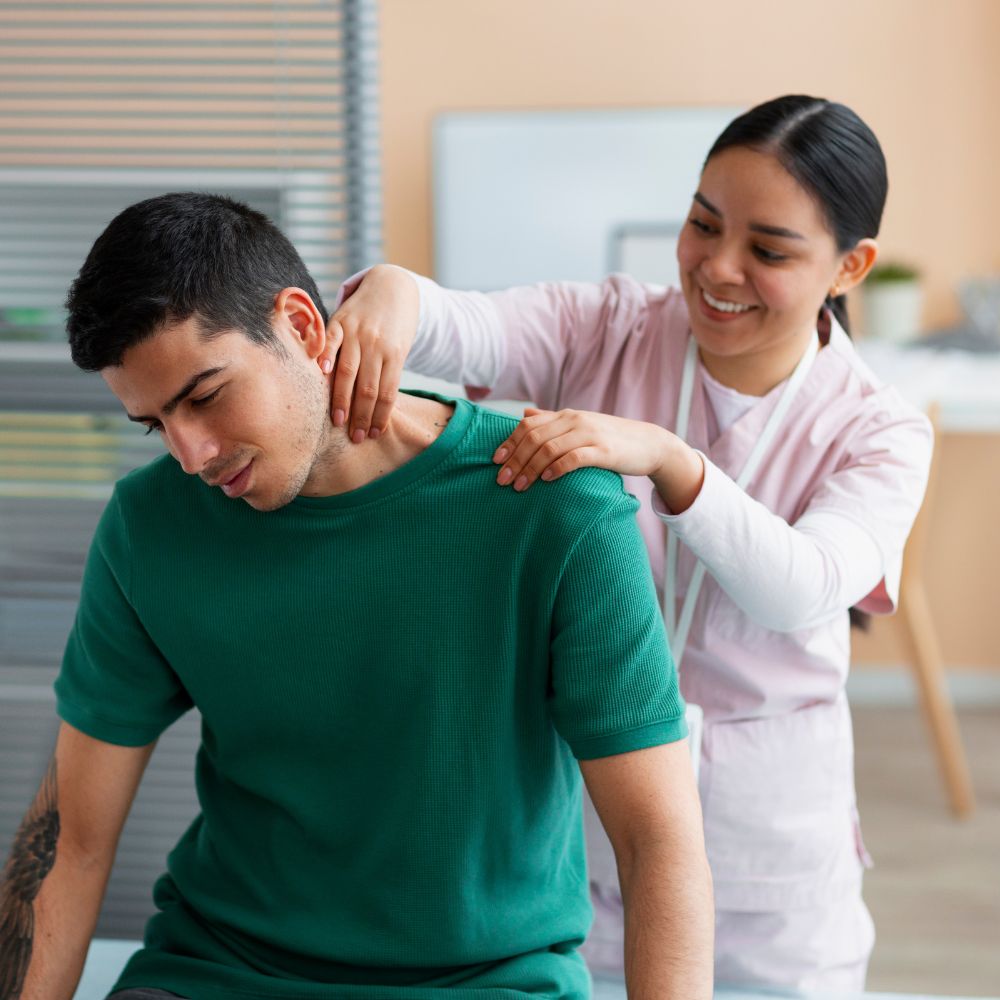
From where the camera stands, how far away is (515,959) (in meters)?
1.19

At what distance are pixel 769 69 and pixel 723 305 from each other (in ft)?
7.67

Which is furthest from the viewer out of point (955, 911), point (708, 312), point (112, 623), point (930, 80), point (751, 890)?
Result: point (930, 80)

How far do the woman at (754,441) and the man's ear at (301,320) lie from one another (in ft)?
0.12

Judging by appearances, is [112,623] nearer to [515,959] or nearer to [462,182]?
[515,959]

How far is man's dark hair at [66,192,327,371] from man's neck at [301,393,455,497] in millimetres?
122

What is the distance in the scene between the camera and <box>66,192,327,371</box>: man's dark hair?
39.8 inches

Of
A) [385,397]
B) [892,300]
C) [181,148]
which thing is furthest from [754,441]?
[892,300]

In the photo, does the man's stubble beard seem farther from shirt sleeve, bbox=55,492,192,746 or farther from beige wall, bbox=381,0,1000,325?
beige wall, bbox=381,0,1000,325

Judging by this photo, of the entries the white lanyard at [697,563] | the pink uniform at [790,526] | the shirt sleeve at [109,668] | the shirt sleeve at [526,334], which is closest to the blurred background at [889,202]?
the pink uniform at [790,526]

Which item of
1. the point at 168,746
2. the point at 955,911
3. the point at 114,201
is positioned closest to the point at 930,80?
the point at 955,911

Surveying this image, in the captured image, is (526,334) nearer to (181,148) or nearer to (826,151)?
(826,151)

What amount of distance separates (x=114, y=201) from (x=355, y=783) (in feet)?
3.78

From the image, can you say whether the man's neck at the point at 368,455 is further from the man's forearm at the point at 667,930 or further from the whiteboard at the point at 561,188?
the whiteboard at the point at 561,188

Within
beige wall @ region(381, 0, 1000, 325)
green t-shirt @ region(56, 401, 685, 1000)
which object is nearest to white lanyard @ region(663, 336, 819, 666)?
green t-shirt @ region(56, 401, 685, 1000)
